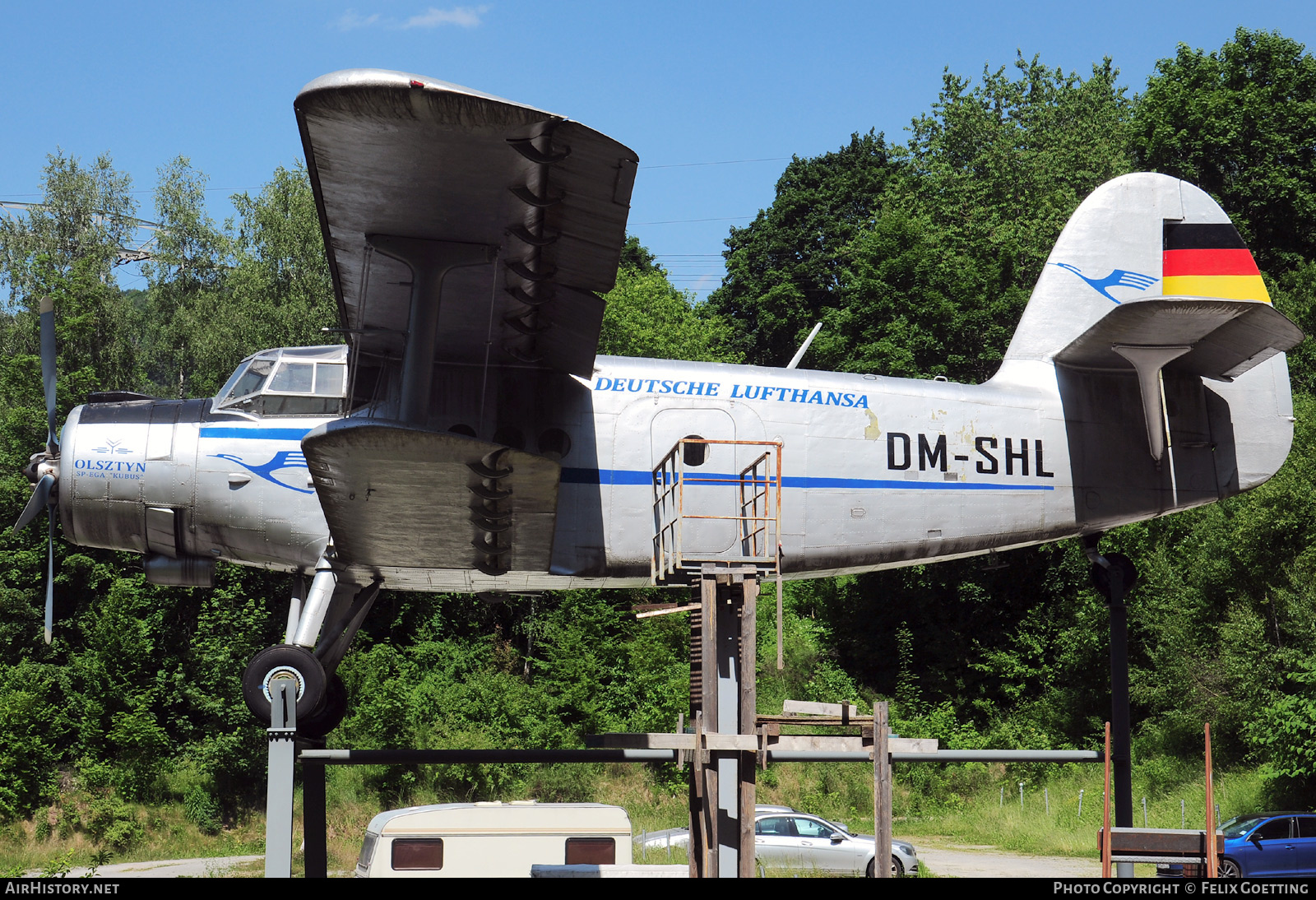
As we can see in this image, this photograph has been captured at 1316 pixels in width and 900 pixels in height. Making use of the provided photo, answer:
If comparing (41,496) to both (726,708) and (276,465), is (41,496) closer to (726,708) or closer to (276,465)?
(276,465)

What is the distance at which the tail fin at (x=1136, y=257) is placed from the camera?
1425 cm

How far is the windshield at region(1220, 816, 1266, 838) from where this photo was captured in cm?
1898

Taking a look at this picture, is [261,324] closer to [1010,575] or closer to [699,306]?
[1010,575]

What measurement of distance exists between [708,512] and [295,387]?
176 inches

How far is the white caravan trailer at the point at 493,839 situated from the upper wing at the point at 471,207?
26.1ft

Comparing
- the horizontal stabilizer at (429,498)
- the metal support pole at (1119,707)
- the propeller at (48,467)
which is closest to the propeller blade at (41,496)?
the propeller at (48,467)

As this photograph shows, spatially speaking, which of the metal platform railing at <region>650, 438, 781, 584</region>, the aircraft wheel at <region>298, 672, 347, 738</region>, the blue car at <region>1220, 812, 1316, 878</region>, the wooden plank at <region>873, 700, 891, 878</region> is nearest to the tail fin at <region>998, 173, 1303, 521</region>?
the metal platform railing at <region>650, 438, 781, 584</region>

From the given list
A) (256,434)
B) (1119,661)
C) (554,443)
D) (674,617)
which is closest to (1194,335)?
(1119,661)

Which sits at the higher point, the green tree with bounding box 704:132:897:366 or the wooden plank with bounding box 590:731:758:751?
the green tree with bounding box 704:132:897:366

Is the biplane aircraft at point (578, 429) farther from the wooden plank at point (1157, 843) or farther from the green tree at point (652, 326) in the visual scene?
the green tree at point (652, 326)

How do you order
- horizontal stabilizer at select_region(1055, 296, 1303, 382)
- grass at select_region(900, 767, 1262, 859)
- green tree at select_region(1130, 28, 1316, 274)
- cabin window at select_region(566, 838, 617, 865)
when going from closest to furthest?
1. horizontal stabilizer at select_region(1055, 296, 1303, 382)
2. cabin window at select_region(566, 838, 617, 865)
3. grass at select_region(900, 767, 1262, 859)
4. green tree at select_region(1130, 28, 1316, 274)

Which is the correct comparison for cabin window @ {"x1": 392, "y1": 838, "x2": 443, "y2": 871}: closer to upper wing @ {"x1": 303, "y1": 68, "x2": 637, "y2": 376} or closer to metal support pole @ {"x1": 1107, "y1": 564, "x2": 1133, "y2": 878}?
upper wing @ {"x1": 303, "y1": 68, "x2": 637, "y2": 376}

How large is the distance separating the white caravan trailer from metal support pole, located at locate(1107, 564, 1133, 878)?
6.86 meters

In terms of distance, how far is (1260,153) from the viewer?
3891 centimetres
